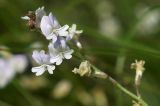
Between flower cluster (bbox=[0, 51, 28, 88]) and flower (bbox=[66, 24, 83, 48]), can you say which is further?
flower cluster (bbox=[0, 51, 28, 88])

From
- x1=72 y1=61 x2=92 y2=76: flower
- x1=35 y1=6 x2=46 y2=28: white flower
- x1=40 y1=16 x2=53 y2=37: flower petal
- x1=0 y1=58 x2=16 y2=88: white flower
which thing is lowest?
x1=0 y1=58 x2=16 y2=88: white flower

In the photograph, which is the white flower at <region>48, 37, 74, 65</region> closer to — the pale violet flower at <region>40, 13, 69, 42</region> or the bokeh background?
the pale violet flower at <region>40, 13, 69, 42</region>

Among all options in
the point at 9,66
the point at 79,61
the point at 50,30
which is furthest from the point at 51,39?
the point at 9,66

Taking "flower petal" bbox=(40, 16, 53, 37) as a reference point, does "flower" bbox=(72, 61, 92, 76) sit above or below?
below

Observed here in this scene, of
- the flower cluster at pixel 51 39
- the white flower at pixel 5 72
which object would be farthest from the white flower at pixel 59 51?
the white flower at pixel 5 72

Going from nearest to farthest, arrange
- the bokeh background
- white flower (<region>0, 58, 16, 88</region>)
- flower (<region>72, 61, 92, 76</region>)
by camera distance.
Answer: flower (<region>72, 61, 92, 76</region>)
the bokeh background
white flower (<region>0, 58, 16, 88</region>)

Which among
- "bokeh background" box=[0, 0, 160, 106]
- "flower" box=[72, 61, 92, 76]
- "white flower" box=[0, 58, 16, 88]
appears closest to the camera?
"flower" box=[72, 61, 92, 76]

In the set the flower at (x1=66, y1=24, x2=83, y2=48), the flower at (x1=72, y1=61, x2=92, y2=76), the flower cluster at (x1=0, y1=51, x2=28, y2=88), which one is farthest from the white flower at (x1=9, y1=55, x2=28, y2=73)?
the flower at (x1=72, y1=61, x2=92, y2=76)
